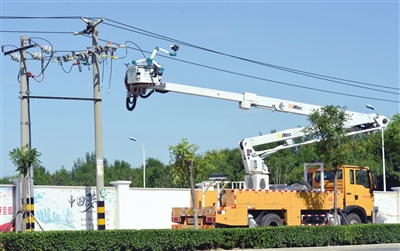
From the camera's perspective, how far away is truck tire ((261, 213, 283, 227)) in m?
24.4

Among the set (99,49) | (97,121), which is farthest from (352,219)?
(99,49)

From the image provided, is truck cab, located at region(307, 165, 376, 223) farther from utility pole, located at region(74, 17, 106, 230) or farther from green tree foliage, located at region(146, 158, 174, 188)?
green tree foliage, located at region(146, 158, 174, 188)

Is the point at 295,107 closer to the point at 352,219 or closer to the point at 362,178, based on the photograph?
the point at 362,178

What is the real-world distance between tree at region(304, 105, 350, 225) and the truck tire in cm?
335

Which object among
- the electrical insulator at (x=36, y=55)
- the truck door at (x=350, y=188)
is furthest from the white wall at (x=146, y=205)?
the truck door at (x=350, y=188)

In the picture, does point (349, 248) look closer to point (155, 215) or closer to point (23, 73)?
point (155, 215)

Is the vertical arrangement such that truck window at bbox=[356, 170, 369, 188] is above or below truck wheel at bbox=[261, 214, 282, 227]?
above

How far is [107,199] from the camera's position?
89.0 ft

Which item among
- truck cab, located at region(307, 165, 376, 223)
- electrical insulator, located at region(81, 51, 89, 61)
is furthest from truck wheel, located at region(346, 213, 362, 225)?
electrical insulator, located at region(81, 51, 89, 61)

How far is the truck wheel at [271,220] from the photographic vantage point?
962 inches

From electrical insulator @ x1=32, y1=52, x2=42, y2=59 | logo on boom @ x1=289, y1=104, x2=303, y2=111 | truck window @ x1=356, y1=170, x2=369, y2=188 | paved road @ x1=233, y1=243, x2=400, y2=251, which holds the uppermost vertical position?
electrical insulator @ x1=32, y1=52, x2=42, y2=59

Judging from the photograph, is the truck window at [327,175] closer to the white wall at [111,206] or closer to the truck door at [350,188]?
the truck door at [350,188]

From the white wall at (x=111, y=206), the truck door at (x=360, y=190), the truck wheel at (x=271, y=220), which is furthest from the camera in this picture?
the truck door at (x=360, y=190)

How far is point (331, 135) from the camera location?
2661 centimetres
